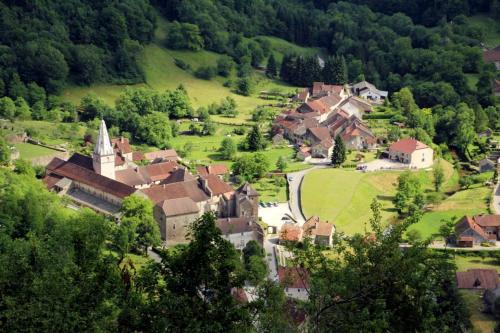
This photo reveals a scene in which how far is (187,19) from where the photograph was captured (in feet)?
338

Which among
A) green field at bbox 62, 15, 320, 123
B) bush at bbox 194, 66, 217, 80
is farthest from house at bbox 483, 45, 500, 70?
bush at bbox 194, 66, 217, 80

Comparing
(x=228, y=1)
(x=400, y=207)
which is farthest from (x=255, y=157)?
(x=228, y=1)

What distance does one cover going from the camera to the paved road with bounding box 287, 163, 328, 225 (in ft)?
176

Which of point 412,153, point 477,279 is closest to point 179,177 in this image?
point 412,153

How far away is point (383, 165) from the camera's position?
6347 cm

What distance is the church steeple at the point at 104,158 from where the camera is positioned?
53781 mm

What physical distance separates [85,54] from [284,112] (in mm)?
24444

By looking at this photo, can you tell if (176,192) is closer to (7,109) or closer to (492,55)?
(7,109)

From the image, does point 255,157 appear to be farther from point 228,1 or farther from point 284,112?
point 228,1

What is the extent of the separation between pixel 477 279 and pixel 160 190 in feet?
73.3

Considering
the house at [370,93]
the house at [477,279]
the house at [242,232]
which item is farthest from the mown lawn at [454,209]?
the house at [370,93]

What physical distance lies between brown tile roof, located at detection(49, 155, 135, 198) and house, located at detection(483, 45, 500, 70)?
6075 centimetres

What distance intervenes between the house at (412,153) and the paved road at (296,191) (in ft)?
21.0

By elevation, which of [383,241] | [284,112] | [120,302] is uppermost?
[383,241]
